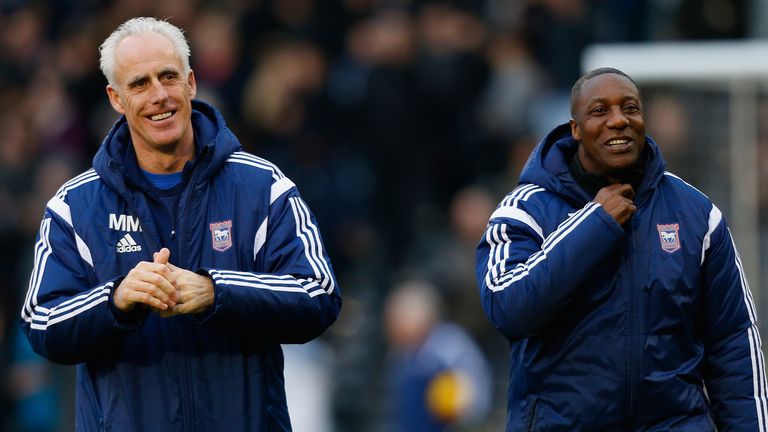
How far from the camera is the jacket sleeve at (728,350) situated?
5133 millimetres

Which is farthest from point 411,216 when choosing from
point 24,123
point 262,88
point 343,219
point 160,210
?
point 160,210

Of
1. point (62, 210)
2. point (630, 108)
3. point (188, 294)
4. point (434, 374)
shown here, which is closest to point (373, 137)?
point (434, 374)

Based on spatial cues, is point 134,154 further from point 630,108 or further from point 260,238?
point 630,108

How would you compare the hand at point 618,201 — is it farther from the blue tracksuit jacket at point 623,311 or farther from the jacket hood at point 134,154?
the jacket hood at point 134,154

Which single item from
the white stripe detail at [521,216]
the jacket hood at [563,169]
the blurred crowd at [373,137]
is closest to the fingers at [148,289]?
the white stripe detail at [521,216]

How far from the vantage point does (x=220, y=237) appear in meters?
→ 5.21

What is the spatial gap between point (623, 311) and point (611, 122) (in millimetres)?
614

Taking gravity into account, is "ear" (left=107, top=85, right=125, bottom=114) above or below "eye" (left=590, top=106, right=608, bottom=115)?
above

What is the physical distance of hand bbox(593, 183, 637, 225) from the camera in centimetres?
499

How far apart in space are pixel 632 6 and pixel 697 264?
733 cm

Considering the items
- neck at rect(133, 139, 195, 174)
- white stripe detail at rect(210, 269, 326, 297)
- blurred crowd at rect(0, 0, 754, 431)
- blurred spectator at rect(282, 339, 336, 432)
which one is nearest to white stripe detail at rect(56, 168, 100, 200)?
neck at rect(133, 139, 195, 174)

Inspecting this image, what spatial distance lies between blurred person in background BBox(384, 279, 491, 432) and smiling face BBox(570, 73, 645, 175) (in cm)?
586

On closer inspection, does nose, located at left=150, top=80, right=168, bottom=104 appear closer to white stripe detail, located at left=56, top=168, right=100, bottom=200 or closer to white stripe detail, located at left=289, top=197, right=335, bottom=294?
white stripe detail, located at left=56, top=168, right=100, bottom=200

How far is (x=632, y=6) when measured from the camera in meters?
12.2
